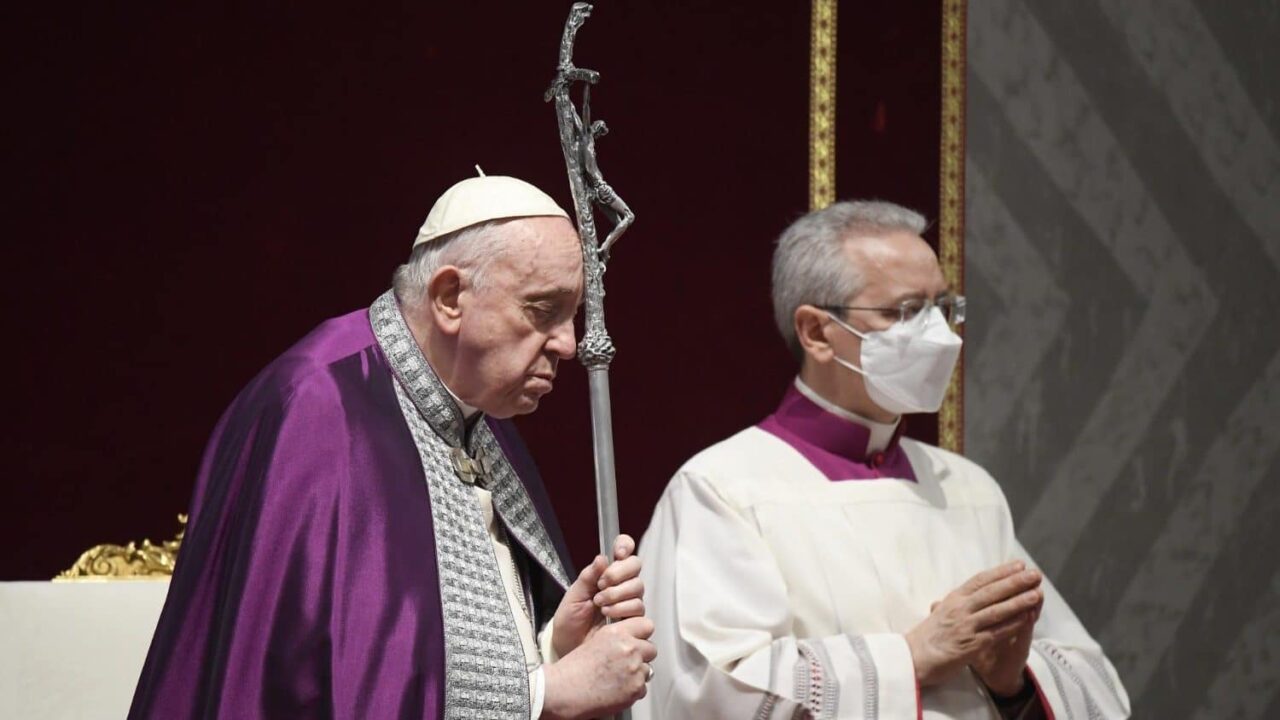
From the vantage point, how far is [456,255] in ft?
9.07

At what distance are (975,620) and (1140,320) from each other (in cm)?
245

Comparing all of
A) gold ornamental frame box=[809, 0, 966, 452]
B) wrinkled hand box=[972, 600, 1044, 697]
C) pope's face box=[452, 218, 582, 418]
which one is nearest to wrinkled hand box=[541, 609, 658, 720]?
pope's face box=[452, 218, 582, 418]

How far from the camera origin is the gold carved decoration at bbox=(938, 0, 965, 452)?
5.38 m

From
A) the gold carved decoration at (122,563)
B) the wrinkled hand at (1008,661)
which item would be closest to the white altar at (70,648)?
the gold carved decoration at (122,563)

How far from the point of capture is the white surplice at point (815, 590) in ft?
11.6

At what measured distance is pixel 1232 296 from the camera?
5863mm

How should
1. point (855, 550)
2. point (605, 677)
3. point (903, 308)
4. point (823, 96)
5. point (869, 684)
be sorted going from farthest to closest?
point (823, 96) → point (903, 308) → point (855, 550) → point (869, 684) → point (605, 677)

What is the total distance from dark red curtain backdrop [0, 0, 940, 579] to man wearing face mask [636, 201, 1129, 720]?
80cm

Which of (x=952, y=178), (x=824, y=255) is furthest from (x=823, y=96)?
(x=824, y=255)

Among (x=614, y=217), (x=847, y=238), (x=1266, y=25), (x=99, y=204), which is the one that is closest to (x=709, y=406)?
(x=847, y=238)

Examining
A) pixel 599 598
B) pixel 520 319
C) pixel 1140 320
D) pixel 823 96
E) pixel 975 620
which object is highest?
pixel 823 96

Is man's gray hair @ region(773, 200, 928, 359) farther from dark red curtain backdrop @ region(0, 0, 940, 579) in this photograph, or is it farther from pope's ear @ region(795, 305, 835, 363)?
dark red curtain backdrop @ region(0, 0, 940, 579)

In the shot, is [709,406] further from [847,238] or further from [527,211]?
[527,211]

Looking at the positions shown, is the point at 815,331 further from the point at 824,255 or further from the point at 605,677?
the point at 605,677
